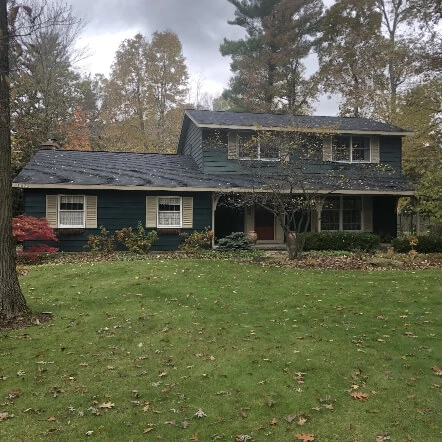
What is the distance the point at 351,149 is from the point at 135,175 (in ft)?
34.9

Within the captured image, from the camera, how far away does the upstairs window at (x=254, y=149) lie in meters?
19.8

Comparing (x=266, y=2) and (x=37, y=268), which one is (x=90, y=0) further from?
(x=266, y=2)

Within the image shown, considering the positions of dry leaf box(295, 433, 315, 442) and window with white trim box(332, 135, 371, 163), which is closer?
dry leaf box(295, 433, 315, 442)

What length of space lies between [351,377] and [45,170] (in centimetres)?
1626

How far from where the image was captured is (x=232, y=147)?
2069 cm

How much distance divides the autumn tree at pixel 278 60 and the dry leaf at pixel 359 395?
34.3m

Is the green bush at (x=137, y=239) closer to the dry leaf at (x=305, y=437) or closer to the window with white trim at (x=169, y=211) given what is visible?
the window with white trim at (x=169, y=211)

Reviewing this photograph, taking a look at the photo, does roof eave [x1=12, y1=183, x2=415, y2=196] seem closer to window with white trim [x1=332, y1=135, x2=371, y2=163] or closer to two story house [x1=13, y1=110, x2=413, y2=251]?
two story house [x1=13, y1=110, x2=413, y2=251]

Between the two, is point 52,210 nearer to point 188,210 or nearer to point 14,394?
point 188,210

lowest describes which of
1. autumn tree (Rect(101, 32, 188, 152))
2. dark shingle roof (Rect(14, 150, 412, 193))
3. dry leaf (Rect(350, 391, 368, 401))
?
dry leaf (Rect(350, 391, 368, 401))

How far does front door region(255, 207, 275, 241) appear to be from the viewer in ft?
69.0

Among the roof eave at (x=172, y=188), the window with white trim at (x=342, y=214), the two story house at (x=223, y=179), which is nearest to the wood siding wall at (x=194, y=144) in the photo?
the two story house at (x=223, y=179)

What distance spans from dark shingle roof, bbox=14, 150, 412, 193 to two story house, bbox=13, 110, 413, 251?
0.04 meters

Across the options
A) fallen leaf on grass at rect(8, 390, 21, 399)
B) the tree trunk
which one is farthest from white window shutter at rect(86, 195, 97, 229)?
fallen leaf on grass at rect(8, 390, 21, 399)
